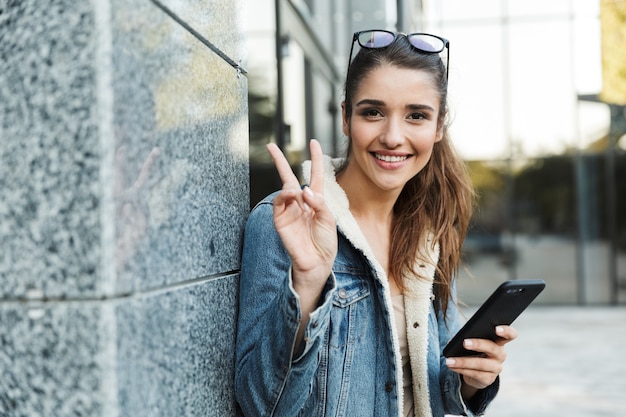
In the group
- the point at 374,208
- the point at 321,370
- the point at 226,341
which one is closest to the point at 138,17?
the point at 226,341

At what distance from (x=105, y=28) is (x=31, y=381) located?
1.87ft

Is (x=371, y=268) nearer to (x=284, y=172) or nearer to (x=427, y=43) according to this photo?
(x=284, y=172)

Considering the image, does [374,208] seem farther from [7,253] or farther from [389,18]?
[389,18]

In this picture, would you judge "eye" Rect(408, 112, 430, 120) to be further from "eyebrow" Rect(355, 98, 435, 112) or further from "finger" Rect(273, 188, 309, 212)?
"finger" Rect(273, 188, 309, 212)

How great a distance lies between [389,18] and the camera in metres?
7.26

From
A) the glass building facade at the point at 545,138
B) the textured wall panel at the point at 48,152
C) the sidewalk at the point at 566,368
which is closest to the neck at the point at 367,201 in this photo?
the textured wall panel at the point at 48,152

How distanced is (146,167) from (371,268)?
0.96m

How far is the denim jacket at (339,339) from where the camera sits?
1671 mm

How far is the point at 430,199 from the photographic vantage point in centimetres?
254

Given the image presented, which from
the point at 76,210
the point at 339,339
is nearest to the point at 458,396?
the point at 339,339

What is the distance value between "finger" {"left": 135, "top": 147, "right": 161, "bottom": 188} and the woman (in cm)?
39

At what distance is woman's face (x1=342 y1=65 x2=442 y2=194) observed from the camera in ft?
7.01

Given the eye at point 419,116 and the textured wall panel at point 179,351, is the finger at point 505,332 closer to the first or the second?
the eye at point 419,116

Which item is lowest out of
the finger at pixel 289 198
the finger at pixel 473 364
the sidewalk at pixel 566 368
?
the sidewalk at pixel 566 368
